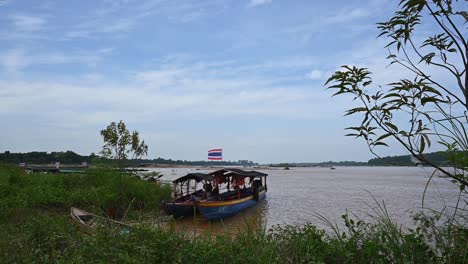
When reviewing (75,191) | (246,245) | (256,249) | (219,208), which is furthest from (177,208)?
(256,249)

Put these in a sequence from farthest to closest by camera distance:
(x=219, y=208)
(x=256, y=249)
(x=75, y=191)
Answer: (x=219, y=208), (x=75, y=191), (x=256, y=249)

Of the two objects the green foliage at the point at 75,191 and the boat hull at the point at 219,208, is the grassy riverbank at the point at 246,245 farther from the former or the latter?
the boat hull at the point at 219,208

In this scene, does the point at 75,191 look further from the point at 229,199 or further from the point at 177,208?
the point at 229,199

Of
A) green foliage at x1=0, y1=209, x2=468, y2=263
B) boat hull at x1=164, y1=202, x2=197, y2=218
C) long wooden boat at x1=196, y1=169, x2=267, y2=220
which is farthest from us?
long wooden boat at x1=196, y1=169, x2=267, y2=220

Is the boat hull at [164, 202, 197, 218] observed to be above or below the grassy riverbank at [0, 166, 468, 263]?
below

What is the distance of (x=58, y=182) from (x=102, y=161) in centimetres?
304

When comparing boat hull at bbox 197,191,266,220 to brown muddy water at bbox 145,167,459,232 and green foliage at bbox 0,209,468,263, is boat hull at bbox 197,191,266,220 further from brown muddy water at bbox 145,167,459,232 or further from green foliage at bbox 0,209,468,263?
green foliage at bbox 0,209,468,263

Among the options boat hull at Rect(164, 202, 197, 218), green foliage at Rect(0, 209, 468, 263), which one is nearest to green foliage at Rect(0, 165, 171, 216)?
boat hull at Rect(164, 202, 197, 218)

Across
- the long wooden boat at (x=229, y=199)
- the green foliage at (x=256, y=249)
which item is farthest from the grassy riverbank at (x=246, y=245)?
the long wooden boat at (x=229, y=199)

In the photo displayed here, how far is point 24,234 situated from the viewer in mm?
5902

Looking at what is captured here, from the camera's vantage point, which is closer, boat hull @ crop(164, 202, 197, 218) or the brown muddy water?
the brown muddy water

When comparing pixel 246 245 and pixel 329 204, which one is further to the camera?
pixel 329 204

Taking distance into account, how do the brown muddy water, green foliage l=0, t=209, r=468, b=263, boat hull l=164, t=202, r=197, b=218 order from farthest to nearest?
boat hull l=164, t=202, r=197, b=218 < the brown muddy water < green foliage l=0, t=209, r=468, b=263

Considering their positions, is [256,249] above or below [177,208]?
above
